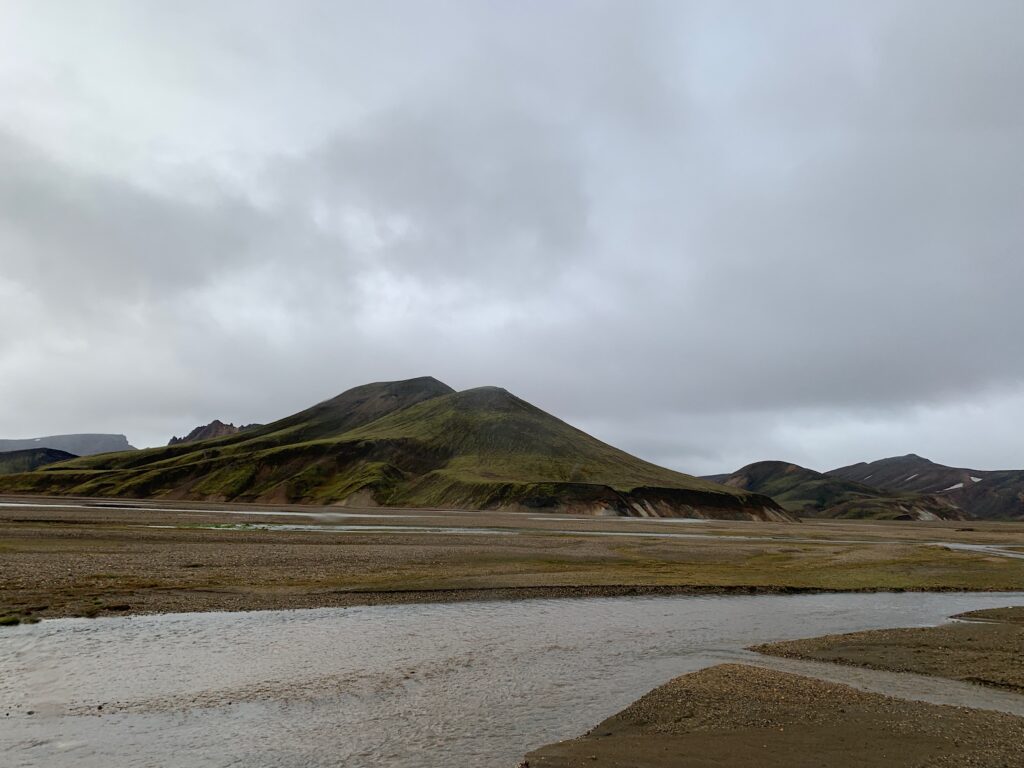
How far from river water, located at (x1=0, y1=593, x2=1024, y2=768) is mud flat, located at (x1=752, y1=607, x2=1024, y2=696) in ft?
6.39

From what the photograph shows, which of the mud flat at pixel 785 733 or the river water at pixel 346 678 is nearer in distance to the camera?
the mud flat at pixel 785 733

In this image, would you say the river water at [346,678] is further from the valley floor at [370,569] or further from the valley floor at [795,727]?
the valley floor at [370,569]

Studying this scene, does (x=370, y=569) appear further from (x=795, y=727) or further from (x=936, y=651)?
(x=795, y=727)

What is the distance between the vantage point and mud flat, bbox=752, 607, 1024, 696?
20.0m

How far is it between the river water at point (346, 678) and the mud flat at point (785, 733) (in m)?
1.29

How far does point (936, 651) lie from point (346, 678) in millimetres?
20945

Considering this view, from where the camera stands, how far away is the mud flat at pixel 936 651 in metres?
20.0

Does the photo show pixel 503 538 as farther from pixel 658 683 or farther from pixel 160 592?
pixel 658 683

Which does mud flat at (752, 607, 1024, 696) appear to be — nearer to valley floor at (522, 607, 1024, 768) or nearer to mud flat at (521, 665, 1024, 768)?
valley floor at (522, 607, 1024, 768)

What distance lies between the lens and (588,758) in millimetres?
12594

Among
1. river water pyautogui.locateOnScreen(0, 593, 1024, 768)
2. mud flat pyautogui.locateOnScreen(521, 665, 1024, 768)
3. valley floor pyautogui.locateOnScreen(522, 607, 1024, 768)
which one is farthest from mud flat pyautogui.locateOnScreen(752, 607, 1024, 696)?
mud flat pyautogui.locateOnScreen(521, 665, 1024, 768)

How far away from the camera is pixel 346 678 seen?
1867 cm

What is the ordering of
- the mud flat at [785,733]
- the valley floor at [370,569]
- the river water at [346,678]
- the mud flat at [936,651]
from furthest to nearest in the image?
the valley floor at [370,569], the mud flat at [936,651], the river water at [346,678], the mud flat at [785,733]

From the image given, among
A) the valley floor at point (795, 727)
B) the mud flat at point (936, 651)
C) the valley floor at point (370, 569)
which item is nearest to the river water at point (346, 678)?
the valley floor at point (795, 727)
